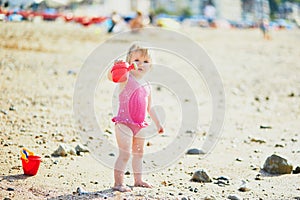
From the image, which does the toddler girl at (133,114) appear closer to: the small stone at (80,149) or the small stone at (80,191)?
the small stone at (80,191)

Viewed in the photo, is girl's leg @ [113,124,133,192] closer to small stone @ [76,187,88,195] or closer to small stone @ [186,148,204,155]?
small stone @ [76,187,88,195]

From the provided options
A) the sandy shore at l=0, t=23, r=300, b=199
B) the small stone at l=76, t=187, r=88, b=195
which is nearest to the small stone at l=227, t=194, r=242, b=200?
the sandy shore at l=0, t=23, r=300, b=199

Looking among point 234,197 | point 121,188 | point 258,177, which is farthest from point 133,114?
point 258,177

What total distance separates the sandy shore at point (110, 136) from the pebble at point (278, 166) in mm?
86


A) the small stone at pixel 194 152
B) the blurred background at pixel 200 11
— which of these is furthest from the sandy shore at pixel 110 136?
the blurred background at pixel 200 11

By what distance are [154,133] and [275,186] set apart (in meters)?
2.24

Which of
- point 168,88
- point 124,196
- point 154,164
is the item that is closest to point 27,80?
point 168,88

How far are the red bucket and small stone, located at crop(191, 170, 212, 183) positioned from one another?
4.46 feet

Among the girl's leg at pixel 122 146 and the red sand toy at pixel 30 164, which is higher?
the girl's leg at pixel 122 146

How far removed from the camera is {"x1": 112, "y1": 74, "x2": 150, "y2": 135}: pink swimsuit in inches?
167

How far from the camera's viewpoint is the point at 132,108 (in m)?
4.26

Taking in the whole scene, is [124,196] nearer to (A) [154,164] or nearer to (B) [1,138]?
(A) [154,164]

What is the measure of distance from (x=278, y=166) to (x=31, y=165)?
228 centimetres

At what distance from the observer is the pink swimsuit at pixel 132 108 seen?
4.24 metres
